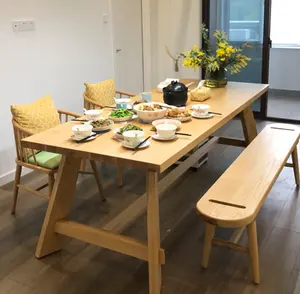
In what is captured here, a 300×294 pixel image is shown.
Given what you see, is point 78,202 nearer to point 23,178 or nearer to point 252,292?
point 23,178

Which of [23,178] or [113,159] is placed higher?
[113,159]

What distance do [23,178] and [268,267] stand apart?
2381mm

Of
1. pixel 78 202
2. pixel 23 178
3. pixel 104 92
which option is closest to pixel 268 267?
pixel 78 202

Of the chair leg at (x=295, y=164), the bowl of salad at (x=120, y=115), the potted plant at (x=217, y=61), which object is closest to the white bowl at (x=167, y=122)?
the bowl of salad at (x=120, y=115)

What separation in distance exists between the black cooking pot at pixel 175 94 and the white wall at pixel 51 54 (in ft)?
4.91

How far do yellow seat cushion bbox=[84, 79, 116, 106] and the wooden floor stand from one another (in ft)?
2.68

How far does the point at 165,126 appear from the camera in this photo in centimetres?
253

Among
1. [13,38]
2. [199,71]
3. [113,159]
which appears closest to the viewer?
[113,159]

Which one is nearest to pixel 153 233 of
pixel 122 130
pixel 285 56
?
pixel 122 130

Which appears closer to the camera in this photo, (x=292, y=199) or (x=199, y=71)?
(x=292, y=199)

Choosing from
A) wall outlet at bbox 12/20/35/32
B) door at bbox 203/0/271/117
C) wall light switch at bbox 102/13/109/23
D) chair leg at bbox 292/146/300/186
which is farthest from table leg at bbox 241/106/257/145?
wall outlet at bbox 12/20/35/32

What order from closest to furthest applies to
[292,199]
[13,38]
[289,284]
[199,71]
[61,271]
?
[289,284]
[61,271]
[292,199]
[13,38]
[199,71]

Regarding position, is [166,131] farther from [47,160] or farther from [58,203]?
[47,160]

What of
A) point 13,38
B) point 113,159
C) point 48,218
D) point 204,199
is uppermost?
point 13,38
